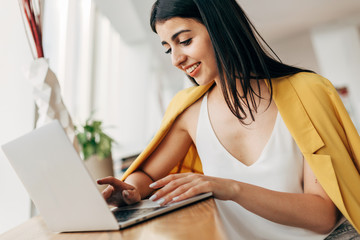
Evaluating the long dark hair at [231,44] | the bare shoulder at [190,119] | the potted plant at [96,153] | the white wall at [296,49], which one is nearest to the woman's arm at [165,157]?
the bare shoulder at [190,119]

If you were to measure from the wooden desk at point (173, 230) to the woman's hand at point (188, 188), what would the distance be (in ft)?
0.13

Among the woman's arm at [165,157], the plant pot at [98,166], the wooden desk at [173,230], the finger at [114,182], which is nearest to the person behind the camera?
the wooden desk at [173,230]

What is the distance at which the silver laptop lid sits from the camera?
2.40 ft

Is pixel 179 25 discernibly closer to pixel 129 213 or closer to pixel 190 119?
pixel 190 119

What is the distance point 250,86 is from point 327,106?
286 millimetres

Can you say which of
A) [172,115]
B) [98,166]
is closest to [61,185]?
[172,115]

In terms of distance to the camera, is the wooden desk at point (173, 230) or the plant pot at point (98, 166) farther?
the plant pot at point (98, 166)

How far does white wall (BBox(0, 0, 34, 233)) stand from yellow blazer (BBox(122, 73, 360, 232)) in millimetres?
1337

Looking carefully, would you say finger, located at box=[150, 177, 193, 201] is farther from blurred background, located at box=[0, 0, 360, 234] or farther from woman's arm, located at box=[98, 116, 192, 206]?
blurred background, located at box=[0, 0, 360, 234]

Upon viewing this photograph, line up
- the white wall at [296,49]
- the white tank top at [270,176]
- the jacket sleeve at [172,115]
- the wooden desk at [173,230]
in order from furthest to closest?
the white wall at [296,49]
the jacket sleeve at [172,115]
the white tank top at [270,176]
the wooden desk at [173,230]

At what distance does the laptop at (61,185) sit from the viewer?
0.73 m

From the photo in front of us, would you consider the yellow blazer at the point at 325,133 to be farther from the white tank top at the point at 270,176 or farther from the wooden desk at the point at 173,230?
the wooden desk at the point at 173,230

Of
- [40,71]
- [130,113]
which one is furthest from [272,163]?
[130,113]

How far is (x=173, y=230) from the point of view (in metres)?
0.72
